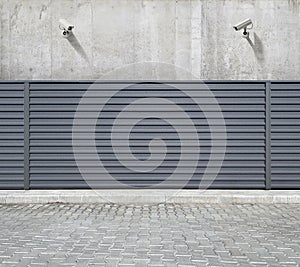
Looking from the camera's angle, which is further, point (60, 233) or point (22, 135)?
point (22, 135)

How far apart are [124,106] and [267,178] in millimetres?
3164

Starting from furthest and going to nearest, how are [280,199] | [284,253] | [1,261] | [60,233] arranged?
[280,199] → [60,233] → [284,253] → [1,261]

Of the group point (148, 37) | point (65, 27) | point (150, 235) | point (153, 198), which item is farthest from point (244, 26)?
point (150, 235)

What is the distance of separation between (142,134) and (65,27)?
2.66 meters

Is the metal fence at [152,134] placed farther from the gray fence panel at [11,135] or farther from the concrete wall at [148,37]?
the concrete wall at [148,37]

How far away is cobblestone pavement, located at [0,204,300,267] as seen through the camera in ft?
19.1

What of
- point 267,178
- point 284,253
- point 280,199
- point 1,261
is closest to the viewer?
point 1,261

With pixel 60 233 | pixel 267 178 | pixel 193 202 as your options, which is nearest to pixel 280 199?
pixel 267 178

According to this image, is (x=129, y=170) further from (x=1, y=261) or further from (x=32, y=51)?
(x=1, y=261)

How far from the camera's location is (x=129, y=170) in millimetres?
10438

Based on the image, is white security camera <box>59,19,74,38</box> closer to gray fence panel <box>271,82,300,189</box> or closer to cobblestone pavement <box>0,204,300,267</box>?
cobblestone pavement <box>0,204,300,267</box>

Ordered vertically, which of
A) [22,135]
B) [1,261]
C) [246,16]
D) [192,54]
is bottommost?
[1,261]

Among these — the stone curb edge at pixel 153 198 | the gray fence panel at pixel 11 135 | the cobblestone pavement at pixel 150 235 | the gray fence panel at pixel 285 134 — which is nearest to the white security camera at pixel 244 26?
the gray fence panel at pixel 285 134

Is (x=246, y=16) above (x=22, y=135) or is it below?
above
